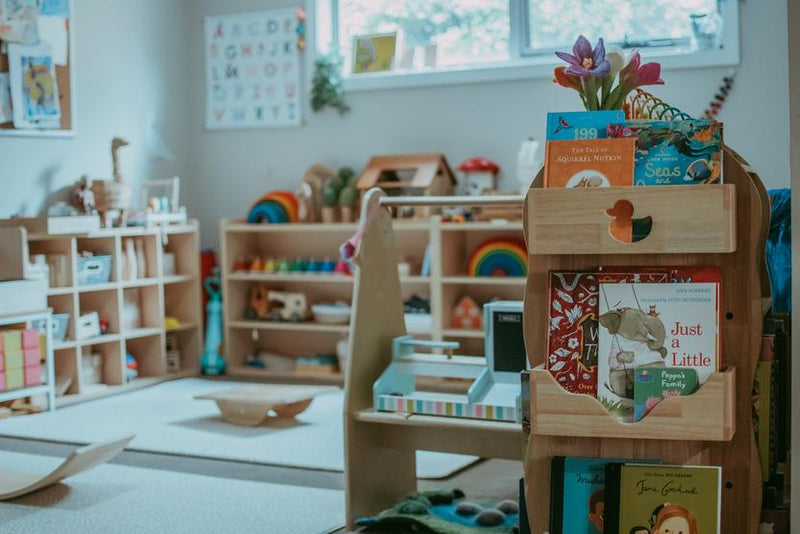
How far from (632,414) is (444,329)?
3215mm

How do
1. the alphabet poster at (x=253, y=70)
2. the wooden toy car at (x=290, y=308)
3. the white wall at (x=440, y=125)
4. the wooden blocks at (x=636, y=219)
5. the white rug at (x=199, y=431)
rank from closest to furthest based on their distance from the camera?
the wooden blocks at (x=636, y=219), the white rug at (x=199, y=431), the white wall at (x=440, y=125), the wooden toy car at (x=290, y=308), the alphabet poster at (x=253, y=70)

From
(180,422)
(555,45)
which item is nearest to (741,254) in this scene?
(180,422)

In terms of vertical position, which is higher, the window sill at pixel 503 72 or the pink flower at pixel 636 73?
the window sill at pixel 503 72

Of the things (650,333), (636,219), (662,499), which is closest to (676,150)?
(636,219)

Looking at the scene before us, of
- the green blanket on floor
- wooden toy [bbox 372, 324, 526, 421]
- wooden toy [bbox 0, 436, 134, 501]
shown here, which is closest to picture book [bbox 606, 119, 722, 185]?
wooden toy [bbox 372, 324, 526, 421]

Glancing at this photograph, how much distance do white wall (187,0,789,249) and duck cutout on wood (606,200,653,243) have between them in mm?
3099

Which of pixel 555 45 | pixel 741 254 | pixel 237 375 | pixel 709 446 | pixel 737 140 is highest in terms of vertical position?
pixel 555 45

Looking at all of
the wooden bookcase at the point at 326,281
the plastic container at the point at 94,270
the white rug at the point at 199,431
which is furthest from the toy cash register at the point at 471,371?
the plastic container at the point at 94,270

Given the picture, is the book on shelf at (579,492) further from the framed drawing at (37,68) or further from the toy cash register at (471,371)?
the framed drawing at (37,68)

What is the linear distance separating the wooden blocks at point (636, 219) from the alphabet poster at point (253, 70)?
409cm

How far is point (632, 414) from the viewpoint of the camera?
6.78ft

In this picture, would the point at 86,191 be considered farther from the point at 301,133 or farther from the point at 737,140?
the point at 737,140

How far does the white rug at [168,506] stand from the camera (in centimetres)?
311

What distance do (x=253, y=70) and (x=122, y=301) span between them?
1559 mm
